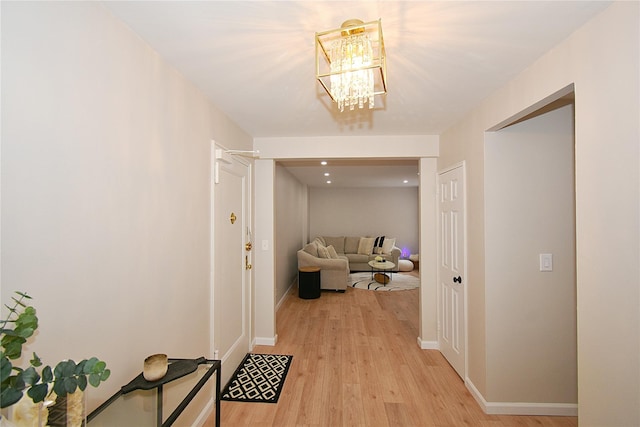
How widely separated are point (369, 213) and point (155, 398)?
8.21m

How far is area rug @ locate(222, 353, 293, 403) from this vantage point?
253cm

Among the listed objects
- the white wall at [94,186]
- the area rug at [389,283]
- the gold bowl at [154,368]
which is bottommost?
the area rug at [389,283]

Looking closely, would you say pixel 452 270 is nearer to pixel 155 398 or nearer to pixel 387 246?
pixel 155 398

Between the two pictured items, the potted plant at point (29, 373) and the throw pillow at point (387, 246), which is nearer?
the potted plant at point (29, 373)

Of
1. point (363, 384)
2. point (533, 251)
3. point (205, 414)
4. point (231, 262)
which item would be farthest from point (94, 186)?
point (533, 251)

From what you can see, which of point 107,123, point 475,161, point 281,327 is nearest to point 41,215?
point 107,123

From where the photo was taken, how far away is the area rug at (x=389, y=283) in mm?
6358

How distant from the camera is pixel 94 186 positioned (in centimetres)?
120

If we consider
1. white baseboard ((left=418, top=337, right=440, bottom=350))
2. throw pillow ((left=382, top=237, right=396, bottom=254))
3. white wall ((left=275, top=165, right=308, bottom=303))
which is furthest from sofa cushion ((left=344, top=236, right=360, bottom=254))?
white baseboard ((left=418, top=337, right=440, bottom=350))

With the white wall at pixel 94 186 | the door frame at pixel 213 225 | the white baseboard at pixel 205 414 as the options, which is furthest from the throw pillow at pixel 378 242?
the white wall at pixel 94 186

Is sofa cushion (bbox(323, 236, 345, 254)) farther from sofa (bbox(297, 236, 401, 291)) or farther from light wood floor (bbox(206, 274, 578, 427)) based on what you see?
light wood floor (bbox(206, 274, 578, 427))

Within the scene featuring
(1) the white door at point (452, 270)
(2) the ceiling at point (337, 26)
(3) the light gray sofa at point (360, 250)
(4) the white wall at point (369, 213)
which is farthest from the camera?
(4) the white wall at point (369, 213)

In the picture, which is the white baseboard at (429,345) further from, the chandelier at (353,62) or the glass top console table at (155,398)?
the chandelier at (353,62)

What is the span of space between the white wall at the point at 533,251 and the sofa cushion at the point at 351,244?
6.22 metres
